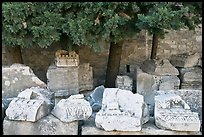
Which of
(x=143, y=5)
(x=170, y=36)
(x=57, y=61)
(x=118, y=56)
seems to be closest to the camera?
(x=143, y=5)

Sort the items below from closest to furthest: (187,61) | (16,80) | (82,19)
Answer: (16,80), (82,19), (187,61)

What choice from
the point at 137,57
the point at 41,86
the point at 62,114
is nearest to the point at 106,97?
the point at 62,114

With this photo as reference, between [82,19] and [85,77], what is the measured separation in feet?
5.59

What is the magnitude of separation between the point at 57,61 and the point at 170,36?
3.09 m

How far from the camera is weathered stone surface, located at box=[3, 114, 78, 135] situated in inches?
144

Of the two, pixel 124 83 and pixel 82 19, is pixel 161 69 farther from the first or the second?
pixel 82 19

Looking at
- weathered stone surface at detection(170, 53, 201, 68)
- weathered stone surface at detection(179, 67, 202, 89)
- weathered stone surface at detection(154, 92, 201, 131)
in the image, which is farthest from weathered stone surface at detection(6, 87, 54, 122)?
weathered stone surface at detection(170, 53, 201, 68)

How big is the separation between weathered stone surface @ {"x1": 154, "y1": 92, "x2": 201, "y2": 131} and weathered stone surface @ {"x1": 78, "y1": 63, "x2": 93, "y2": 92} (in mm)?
2722

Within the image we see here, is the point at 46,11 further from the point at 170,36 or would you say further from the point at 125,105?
the point at 170,36

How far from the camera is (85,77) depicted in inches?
255

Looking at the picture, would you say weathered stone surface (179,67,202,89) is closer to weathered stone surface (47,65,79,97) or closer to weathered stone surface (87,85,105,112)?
weathered stone surface (47,65,79,97)

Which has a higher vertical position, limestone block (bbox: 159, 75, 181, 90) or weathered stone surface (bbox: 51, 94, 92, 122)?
weathered stone surface (bbox: 51, 94, 92, 122)

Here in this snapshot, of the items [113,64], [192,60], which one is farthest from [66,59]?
[192,60]

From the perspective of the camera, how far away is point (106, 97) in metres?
3.80
